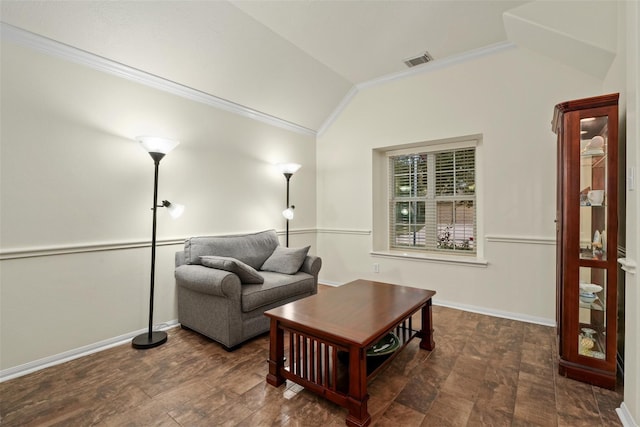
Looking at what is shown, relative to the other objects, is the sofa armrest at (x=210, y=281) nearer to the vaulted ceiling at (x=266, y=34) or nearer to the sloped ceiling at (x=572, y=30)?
A: the vaulted ceiling at (x=266, y=34)

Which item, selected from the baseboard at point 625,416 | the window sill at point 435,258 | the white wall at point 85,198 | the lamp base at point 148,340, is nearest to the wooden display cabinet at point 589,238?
the baseboard at point 625,416

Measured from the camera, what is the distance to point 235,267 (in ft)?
7.97

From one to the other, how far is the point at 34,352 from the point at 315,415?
208cm

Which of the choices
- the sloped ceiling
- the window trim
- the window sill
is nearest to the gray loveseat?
the window sill

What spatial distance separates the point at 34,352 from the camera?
83.7 inches

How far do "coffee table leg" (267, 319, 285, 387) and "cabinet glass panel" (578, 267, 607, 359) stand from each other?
198 centimetres

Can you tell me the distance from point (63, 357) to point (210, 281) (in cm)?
120

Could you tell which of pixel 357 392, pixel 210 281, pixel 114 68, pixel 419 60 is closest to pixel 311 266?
pixel 210 281

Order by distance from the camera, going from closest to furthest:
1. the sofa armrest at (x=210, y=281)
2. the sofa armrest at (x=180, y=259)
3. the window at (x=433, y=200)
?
the sofa armrest at (x=210, y=281)
the sofa armrest at (x=180, y=259)
the window at (x=433, y=200)

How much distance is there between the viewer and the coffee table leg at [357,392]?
1545 millimetres

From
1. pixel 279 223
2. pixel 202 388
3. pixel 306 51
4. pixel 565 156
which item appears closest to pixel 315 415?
pixel 202 388

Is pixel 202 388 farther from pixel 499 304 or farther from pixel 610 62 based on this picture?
pixel 610 62

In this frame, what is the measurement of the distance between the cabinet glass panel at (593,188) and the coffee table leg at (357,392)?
1.66 metres

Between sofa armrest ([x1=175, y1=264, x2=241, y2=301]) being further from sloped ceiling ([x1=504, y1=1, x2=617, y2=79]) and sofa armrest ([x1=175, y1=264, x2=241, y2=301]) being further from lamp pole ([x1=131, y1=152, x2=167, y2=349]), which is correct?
sloped ceiling ([x1=504, y1=1, x2=617, y2=79])
